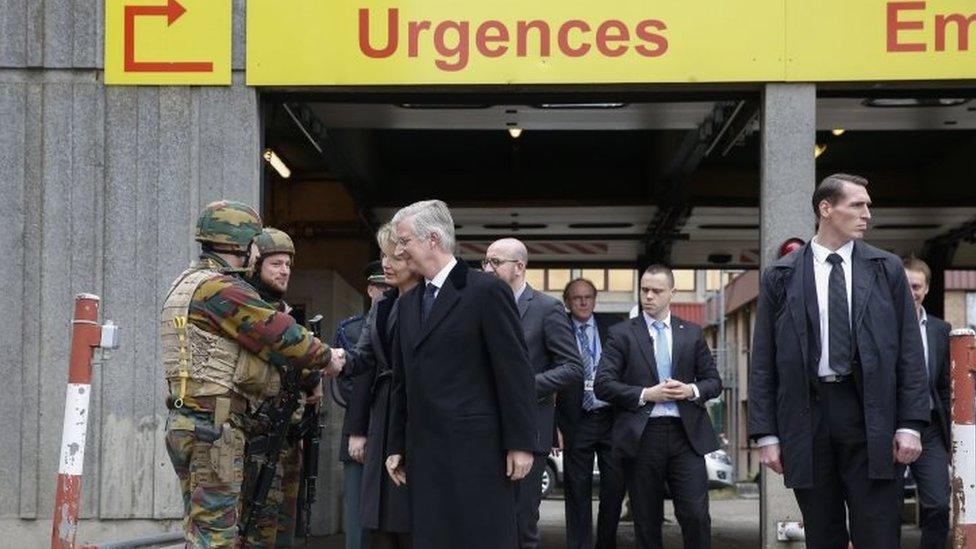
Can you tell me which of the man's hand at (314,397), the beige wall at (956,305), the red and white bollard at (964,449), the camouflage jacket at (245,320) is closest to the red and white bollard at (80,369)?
the camouflage jacket at (245,320)

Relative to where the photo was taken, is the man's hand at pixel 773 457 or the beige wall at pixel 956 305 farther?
the beige wall at pixel 956 305

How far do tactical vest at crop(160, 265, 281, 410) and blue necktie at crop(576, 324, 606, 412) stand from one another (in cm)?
408

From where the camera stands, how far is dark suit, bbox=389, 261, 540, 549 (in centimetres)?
655

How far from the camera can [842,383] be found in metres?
6.86

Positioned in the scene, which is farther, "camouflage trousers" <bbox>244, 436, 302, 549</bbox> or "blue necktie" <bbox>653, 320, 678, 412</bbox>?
"blue necktie" <bbox>653, 320, 678, 412</bbox>

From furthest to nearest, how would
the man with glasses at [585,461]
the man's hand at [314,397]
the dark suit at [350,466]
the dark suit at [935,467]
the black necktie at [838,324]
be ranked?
the man with glasses at [585,461] < the dark suit at [350,466] < the dark suit at [935,467] < the man's hand at [314,397] < the black necktie at [838,324]

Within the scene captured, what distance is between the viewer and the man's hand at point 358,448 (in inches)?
338

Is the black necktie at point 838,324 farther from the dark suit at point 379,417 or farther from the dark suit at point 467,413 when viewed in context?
the dark suit at point 379,417

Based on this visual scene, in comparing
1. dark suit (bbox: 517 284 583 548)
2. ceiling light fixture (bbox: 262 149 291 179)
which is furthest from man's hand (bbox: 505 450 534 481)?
ceiling light fixture (bbox: 262 149 291 179)

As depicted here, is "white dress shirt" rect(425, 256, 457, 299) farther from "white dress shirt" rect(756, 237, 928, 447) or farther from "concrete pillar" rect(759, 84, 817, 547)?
"concrete pillar" rect(759, 84, 817, 547)

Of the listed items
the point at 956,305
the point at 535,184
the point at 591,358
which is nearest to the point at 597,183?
the point at 535,184

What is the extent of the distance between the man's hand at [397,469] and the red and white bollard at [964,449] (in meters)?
3.13

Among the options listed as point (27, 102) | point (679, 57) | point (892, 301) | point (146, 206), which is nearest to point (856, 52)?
point (679, 57)

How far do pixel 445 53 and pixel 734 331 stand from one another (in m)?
52.5
